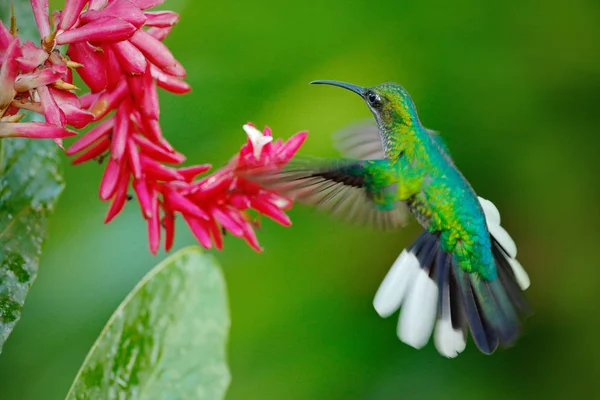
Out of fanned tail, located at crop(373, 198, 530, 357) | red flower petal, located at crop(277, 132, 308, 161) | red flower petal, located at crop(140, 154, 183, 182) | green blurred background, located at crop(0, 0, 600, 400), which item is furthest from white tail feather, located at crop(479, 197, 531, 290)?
red flower petal, located at crop(140, 154, 183, 182)

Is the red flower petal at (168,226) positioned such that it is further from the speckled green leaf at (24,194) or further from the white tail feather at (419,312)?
the white tail feather at (419,312)

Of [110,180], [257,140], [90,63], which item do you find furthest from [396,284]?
[90,63]

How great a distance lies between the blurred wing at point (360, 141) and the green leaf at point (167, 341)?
37 centimetres

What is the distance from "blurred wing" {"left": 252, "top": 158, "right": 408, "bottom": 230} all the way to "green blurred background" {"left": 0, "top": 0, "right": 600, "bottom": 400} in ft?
1.02

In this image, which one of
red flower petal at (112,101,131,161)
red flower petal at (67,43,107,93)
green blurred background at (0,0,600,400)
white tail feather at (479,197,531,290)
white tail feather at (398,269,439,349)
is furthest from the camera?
green blurred background at (0,0,600,400)

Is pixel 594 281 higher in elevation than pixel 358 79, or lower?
lower

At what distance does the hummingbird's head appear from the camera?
96 centimetres

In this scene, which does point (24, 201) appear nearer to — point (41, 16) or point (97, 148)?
point (97, 148)

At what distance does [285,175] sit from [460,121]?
843 millimetres

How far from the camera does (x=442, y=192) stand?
103 centimetres

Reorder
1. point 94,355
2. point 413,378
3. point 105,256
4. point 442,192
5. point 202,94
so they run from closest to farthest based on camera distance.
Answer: point 94,355 → point 442,192 → point 105,256 → point 202,94 → point 413,378

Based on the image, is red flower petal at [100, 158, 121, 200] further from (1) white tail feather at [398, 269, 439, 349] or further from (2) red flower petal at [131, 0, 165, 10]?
(1) white tail feather at [398, 269, 439, 349]

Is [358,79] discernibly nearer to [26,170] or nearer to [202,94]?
[202,94]

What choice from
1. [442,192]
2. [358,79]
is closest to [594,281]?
[358,79]
